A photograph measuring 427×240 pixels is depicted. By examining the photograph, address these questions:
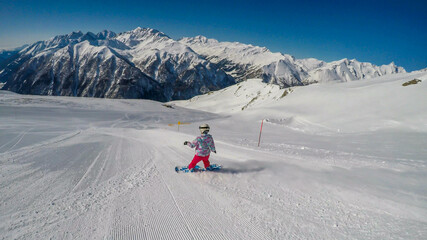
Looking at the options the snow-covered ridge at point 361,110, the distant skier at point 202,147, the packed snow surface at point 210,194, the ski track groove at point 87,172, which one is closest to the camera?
the packed snow surface at point 210,194

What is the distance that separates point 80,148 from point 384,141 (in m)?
18.5

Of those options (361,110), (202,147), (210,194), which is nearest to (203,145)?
(202,147)

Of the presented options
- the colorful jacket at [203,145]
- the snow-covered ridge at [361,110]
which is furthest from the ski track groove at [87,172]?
the snow-covered ridge at [361,110]

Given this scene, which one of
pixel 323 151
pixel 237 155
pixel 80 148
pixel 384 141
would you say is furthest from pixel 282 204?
pixel 384 141

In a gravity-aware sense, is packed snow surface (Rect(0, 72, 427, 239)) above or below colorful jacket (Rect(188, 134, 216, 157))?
below

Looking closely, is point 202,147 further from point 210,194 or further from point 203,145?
point 210,194

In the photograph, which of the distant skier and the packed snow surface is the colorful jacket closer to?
the distant skier

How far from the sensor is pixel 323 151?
10.7 meters

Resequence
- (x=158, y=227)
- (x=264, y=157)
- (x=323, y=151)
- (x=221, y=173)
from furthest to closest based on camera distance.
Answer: (x=323, y=151)
(x=264, y=157)
(x=221, y=173)
(x=158, y=227)

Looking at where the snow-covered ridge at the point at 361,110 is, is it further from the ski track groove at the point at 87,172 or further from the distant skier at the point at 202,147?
the ski track groove at the point at 87,172

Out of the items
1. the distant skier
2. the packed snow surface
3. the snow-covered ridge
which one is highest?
the snow-covered ridge

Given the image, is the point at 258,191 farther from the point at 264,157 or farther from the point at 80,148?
the point at 80,148

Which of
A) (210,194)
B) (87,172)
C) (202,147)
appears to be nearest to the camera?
(210,194)

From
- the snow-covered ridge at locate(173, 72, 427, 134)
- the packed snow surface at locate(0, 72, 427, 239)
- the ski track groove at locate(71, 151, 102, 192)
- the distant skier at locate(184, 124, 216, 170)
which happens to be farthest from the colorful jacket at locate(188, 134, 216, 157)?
the snow-covered ridge at locate(173, 72, 427, 134)
